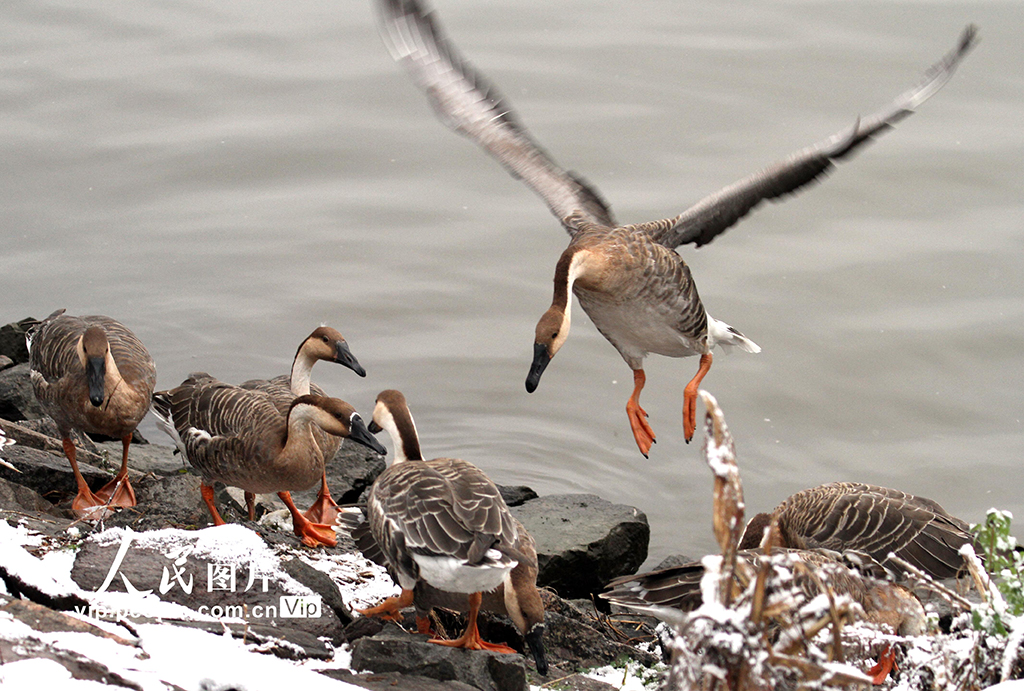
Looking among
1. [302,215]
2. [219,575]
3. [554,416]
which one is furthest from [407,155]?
[219,575]

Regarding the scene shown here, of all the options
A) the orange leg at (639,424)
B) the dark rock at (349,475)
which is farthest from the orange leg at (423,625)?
the orange leg at (639,424)

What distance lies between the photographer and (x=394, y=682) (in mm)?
4652

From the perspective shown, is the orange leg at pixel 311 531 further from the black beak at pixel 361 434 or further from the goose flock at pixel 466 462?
the black beak at pixel 361 434

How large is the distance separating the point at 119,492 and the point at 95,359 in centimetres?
91

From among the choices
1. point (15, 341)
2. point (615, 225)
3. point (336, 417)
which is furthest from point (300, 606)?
point (15, 341)

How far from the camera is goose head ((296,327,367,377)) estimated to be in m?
8.35

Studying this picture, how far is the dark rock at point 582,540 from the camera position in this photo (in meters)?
7.59

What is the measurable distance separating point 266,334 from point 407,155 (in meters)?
3.48

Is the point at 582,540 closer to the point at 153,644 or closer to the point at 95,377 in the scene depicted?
the point at 95,377

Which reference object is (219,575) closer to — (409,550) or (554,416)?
(409,550)

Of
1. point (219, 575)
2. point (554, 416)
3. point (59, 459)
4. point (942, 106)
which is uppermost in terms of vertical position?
point (942, 106)

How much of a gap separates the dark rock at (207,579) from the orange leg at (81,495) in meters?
1.94

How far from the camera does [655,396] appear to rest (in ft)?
37.2

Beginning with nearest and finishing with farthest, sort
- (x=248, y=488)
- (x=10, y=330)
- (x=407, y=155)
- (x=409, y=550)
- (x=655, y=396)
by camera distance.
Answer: (x=409, y=550) → (x=248, y=488) → (x=10, y=330) → (x=655, y=396) → (x=407, y=155)
